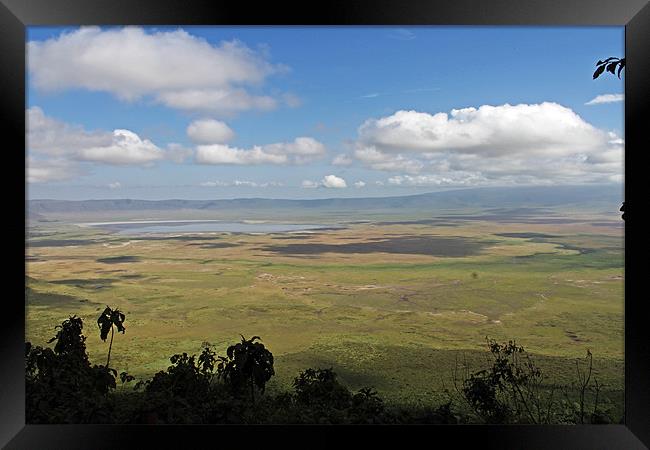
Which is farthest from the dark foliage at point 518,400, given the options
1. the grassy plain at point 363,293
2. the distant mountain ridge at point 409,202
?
the distant mountain ridge at point 409,202

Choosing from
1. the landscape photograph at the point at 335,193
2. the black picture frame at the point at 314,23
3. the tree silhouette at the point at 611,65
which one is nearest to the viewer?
the black picture frame at the point at 314,23

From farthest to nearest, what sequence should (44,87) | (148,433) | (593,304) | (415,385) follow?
(44,87) < (593,304) < (415,385) < (148,433)

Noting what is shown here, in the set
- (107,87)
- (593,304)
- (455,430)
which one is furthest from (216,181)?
(593,304)

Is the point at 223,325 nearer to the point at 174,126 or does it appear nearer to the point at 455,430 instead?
the point at 174,126

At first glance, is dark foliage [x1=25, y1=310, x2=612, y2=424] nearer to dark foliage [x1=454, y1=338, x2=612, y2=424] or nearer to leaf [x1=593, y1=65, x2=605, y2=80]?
dark foliage [x1=454, y1=338, x2=612, y2=424]

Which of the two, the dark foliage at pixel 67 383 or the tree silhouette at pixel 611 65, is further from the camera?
the dark foliage at pixel 67 383

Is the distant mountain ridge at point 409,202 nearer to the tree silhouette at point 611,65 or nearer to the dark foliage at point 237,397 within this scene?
the dark foliage at point 237,397
